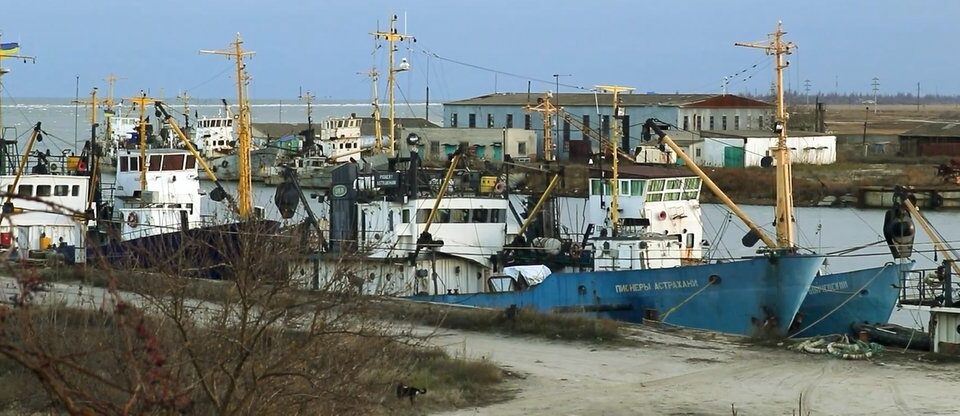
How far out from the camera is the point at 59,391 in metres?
5.63

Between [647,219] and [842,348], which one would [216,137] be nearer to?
[647,219]

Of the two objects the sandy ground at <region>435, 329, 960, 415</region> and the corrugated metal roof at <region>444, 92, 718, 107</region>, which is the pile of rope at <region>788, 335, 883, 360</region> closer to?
the sandy ground at <region>435, 329, 960, 415</region>

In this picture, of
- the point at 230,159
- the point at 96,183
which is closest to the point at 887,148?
the point at 230,159

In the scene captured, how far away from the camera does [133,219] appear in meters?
34.4

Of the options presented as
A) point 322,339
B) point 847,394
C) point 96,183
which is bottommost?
point 847,394

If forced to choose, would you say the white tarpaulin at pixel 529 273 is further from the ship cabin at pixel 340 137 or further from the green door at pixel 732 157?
the ship cabin at pixel 340 137

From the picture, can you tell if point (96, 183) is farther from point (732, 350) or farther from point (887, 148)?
point (887, 148)

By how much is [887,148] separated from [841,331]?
2251 inches

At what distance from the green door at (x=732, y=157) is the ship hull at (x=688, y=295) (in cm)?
4333

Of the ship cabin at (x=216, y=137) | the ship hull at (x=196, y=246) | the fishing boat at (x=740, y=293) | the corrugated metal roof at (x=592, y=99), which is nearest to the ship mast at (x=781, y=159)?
the fishing boat at (x=740, y=293)

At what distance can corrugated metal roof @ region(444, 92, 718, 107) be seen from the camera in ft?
263

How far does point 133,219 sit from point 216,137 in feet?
176

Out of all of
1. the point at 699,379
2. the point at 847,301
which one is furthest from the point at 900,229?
the point at 699,379

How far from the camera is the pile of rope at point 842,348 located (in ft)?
72.7
